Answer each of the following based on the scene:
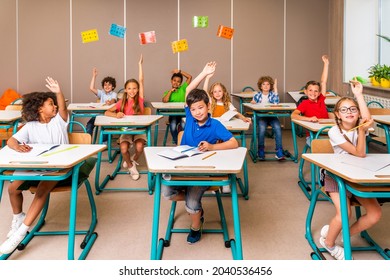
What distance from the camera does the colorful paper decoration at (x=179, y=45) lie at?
7.36 meters

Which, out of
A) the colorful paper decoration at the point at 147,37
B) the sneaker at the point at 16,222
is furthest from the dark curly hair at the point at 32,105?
the colorful paper decoration at the point at 147,37

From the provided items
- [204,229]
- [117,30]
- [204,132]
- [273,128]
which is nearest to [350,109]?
[204,132]

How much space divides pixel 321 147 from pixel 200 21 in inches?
196

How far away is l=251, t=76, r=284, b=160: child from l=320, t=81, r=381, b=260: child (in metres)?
2.42

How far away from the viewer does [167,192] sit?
2.66m

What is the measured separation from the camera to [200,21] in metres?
7.32

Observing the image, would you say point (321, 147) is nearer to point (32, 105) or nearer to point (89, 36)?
point (32, 105)

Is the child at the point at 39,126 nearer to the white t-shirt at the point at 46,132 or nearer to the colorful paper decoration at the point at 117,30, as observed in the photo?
the white t-shirt at the point at 46,132

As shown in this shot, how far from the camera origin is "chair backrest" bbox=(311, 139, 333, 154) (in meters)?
2.81

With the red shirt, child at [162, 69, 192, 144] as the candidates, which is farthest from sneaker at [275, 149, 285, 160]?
child at [162, 69, 192, 144]

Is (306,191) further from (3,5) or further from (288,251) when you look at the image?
(3,5)

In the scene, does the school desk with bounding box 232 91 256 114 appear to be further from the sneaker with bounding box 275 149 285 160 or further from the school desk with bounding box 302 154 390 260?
the school desk with bounding box 302 154 390 260

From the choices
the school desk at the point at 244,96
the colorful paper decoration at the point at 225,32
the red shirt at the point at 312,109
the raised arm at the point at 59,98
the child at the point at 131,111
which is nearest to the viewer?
the raised arm at the point at 59,98

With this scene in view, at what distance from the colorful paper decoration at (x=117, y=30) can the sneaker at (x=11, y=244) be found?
521cm
